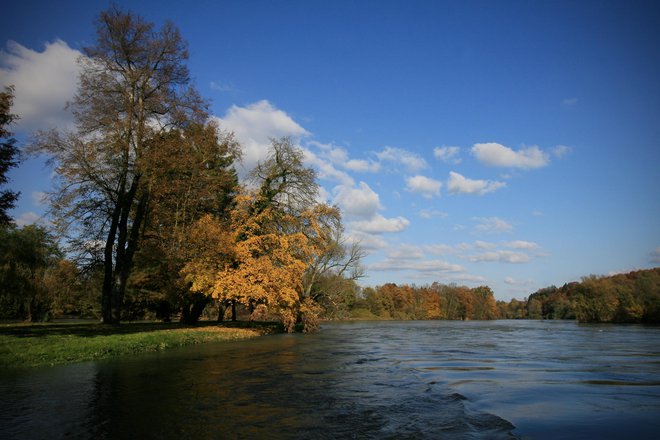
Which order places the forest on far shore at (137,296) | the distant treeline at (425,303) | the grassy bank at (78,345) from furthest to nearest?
the distant treeline at (425,303), the forest on far shore at (137,296), the grassy bank at (78,345)

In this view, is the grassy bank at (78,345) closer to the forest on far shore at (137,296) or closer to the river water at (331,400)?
the river water at (331,400)

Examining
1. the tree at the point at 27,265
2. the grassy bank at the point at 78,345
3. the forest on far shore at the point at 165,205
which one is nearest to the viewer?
the grassy bank at the point at 78,345

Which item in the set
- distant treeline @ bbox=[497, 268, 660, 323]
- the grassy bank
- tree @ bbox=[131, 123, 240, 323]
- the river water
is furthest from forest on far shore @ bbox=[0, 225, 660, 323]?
the river water

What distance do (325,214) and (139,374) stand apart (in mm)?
20102

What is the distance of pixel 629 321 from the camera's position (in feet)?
191

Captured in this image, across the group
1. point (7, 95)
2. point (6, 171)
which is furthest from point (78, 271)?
point (7, 95)

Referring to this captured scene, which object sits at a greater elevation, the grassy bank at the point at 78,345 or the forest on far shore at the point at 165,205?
the forest on far shore at the point at 165,205

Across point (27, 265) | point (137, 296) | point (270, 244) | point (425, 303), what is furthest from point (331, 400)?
point (425, 303)

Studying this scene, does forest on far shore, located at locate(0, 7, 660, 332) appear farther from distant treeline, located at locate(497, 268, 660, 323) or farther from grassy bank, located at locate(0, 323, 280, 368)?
distant treeline, located at locate(497, 268, 660, 323)

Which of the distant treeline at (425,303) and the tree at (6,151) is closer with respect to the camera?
the tree at (6,151)

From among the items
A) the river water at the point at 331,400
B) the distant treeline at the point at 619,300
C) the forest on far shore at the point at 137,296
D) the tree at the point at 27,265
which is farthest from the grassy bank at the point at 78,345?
the distant treeline at the point at 619,300

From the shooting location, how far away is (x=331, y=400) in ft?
24.4

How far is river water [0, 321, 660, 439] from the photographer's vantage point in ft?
18.5

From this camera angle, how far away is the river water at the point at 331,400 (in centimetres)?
562
